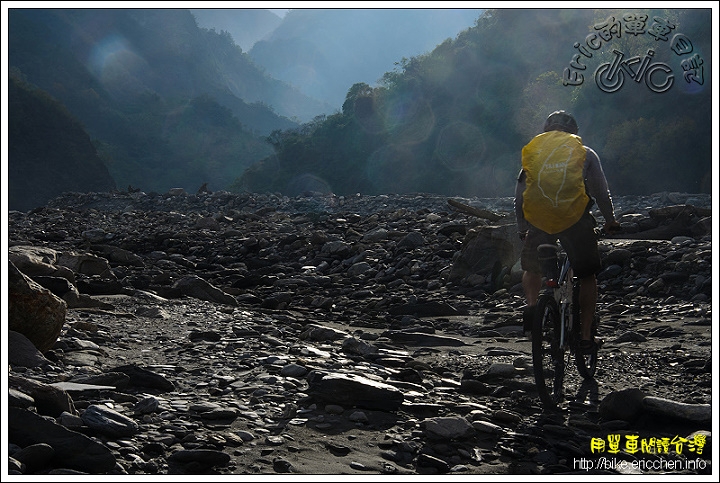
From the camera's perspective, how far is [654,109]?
2967 centimetres

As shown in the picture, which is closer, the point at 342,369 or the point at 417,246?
the point at 342,369

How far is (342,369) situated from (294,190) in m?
49.6

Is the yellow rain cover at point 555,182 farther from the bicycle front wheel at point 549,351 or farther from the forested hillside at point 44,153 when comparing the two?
the forested hillside at point 44,153

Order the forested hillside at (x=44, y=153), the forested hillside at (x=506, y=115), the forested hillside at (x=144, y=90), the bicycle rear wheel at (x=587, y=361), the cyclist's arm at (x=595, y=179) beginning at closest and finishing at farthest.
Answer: the cyclist's arm at (x=595, y=179), the bicycle rear wheel at (x=587, y=361), the forested hillside at (x=506, y=115), the forested hillside at (x=44, y=153), the forested hillside at (x=144, y=90)

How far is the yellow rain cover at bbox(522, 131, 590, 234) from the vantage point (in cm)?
366

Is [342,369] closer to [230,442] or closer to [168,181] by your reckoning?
[230,442]

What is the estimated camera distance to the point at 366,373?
4.07 meters

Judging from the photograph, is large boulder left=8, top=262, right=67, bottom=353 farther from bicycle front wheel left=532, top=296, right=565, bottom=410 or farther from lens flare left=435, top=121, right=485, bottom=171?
lens flare left=435, top=121, right=485, bottom=171

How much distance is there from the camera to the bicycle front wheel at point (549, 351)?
3.65m

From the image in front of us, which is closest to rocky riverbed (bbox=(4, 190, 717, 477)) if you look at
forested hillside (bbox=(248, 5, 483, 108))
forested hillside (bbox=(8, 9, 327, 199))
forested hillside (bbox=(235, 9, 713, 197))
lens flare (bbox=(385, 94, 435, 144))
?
forested hillside (bbox=(235, 9, 713, 197))

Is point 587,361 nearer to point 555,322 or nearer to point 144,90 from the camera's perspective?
point 555,322

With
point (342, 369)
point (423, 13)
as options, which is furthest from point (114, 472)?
point (423, 13)

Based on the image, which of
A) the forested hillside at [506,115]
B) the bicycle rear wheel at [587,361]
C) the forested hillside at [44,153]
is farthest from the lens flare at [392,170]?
the bicycle rear wheel at [587,361]

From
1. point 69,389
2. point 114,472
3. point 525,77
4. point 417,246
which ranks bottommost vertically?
point 114,472
